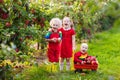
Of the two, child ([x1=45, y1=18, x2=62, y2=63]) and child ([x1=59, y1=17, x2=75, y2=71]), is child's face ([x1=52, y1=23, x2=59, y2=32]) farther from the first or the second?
child ([x1=59, y1=17, x2=75, y2=71])

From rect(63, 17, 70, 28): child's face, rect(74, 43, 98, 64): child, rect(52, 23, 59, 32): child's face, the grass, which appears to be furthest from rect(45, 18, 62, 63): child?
rect(74, 43, 98, 64): child

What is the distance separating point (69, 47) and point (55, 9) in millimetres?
1507

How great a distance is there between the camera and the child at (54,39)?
673 centimetres

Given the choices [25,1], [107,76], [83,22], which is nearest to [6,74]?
[25,1]

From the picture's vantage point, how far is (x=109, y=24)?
16484 millimetres

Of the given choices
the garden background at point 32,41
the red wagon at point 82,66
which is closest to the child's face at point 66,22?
the garden background at point 32,41

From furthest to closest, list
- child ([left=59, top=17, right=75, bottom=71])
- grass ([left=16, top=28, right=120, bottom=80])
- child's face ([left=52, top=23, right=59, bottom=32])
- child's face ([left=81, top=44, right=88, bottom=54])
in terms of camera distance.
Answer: child ([left=59, top=17, right=75, bottom=71]), child's face ([left=81, top=44, right=88, bottom=54]), child's face ([left=52, top=23, right=59, bottom=32]), grass ([left=16, top=28, right=120, bottom=80])

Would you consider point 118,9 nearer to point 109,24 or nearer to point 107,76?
point 107,76

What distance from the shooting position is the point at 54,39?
265 inches

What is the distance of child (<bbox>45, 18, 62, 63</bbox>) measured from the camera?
265 inches

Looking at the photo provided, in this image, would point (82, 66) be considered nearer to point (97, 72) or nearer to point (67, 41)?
point (97, 72)

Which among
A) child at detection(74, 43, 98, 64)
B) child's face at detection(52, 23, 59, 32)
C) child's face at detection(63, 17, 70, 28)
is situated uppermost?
child's face at detection(63, 17, 70, 28)

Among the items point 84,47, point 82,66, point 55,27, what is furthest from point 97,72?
point 55,27

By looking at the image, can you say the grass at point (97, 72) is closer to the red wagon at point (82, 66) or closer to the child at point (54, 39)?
the red wagon at point (82, 66)
